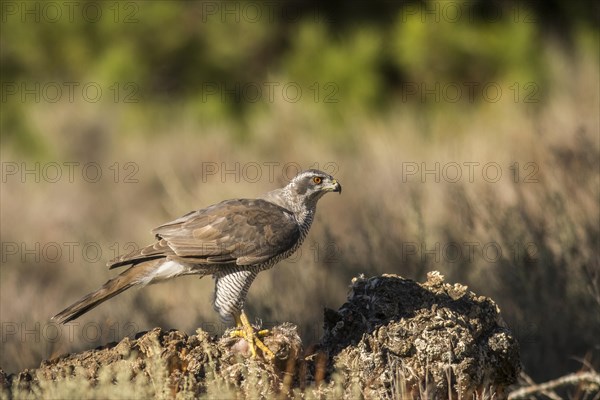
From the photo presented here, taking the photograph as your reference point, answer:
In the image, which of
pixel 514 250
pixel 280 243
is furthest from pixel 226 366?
pixel 514 250

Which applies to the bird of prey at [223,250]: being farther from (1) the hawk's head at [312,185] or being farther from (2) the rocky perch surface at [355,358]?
(2) the rocky perch surface at [355,358]

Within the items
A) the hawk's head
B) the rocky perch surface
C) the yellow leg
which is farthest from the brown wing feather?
the rocky perch surface

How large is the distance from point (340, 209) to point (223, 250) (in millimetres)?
6044

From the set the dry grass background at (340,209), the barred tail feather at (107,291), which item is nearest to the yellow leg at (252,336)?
the barred tail feather at (107,291)

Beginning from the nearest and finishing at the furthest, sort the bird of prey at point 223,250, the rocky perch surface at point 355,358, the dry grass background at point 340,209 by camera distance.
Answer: the rocky perch surface at point 355,358 < the bird of prey at point 223,250 < the dry grass background at point 340,209

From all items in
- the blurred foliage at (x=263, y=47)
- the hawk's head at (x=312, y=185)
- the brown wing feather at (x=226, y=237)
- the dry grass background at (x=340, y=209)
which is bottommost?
the dry grass background at (x=340, y=209)

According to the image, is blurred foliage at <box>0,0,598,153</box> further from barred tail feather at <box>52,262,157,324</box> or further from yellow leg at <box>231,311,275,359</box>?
yellow leg at <box>231,311,275,359</box>

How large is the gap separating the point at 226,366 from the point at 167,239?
1165 millimetres

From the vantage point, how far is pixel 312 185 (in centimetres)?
660

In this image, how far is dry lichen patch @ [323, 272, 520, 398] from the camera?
17.7ft

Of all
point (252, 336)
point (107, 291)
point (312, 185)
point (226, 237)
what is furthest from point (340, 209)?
point (252, 336)

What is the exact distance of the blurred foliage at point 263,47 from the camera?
15.8 m

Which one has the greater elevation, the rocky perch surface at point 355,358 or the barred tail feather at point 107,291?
the barred tail feather at point 107,291

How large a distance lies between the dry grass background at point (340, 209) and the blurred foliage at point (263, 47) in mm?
501
